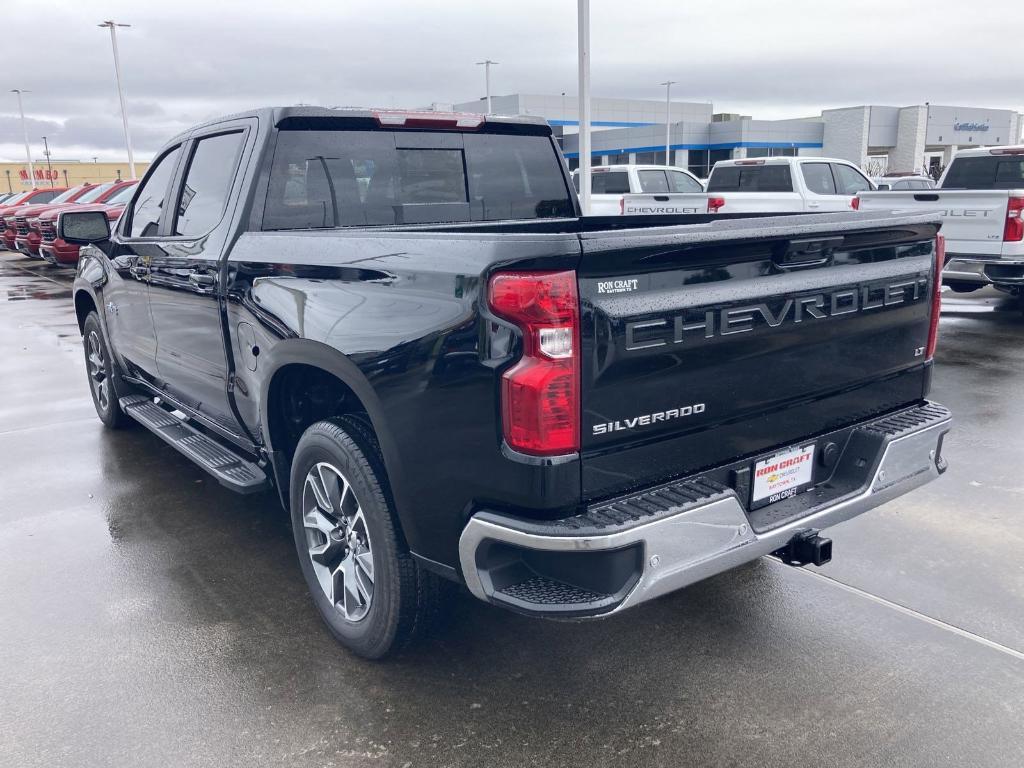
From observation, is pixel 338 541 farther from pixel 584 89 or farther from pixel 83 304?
pixel 584 89

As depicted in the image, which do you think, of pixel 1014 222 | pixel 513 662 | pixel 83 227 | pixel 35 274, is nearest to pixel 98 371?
pixel 83 227

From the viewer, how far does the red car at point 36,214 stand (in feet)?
62.2

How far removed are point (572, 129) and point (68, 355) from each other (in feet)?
179

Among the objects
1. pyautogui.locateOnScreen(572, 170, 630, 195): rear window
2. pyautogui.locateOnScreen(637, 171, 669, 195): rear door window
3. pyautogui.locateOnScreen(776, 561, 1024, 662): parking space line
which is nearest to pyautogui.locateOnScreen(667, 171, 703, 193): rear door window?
pyautogui.locateOnScreen(637, 171, 669, 195): rear door window

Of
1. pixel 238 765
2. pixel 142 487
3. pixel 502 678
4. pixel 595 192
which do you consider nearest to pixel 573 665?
pixel 502 678

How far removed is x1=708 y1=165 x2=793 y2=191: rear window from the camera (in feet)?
50.5

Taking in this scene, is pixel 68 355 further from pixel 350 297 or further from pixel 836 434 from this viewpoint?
pixel 836 434

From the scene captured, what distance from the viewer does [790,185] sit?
15289 mm

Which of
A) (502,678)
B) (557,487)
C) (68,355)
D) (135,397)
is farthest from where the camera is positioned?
(68,355)

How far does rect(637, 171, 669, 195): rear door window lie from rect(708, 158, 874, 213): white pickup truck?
1314 millimetres

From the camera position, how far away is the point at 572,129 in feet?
198

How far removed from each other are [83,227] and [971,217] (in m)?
8.72

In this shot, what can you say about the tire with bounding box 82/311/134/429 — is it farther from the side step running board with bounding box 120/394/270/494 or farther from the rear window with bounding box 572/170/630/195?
the rear window with bounding box 572/170/630/195

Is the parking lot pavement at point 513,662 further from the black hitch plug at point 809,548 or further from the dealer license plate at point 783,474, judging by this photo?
the dealer license plate at point 783,474
